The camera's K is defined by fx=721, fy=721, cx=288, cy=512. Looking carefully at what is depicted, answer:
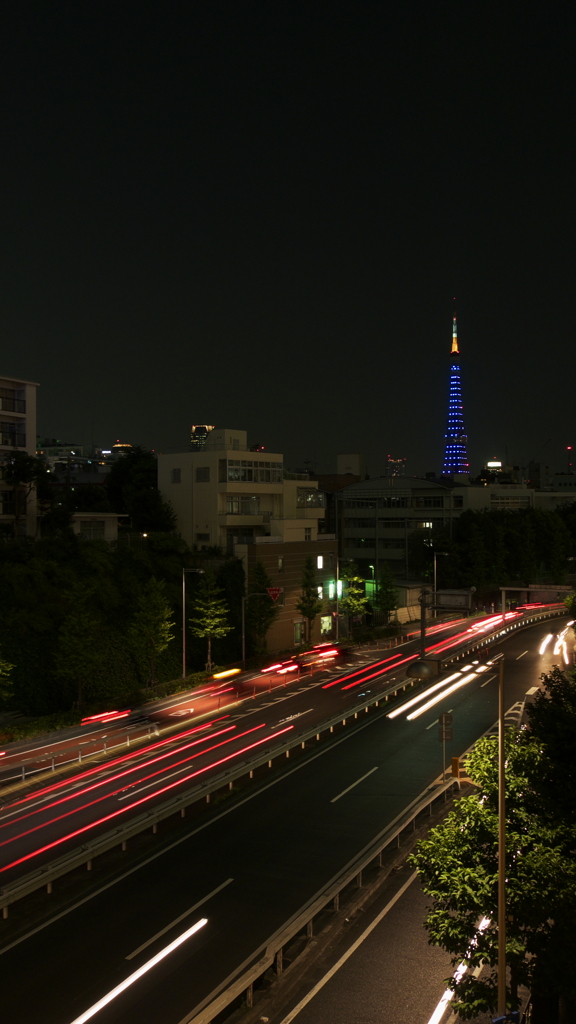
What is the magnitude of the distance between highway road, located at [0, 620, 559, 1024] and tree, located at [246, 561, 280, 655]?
19420mm

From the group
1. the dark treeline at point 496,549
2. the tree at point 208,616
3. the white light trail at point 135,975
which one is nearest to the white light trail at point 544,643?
the dark treeline at point 496,549

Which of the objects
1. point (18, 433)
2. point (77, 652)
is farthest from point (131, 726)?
point (18, 433)

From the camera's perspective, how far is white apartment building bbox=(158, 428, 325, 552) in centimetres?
4941

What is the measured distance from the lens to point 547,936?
10727mm

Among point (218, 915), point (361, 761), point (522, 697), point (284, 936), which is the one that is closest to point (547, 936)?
point (284, 936)

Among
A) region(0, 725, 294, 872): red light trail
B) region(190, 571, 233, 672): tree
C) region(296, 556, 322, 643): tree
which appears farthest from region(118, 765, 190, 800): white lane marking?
region(296, 556, 322, 643): tree

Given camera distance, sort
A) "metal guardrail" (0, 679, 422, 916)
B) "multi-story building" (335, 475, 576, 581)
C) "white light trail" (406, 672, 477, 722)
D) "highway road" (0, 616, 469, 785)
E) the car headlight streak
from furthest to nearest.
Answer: "multi-story building" (335, 475, 576, 581), the car headlight streak, "white light trail" (406, 672, 477, 722), "highway road" (0, 616, 469, 785), "metal guardrail" (0, 679, 422, 916)

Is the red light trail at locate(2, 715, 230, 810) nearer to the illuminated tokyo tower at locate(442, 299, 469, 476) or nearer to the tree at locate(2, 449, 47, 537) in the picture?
the tree at locate(2, 449, 47, 537)

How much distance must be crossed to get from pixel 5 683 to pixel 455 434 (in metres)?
154

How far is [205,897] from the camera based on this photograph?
48.6ft

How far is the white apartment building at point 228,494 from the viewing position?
49.4 metres

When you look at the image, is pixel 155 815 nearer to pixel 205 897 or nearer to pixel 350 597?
pixel 205 897

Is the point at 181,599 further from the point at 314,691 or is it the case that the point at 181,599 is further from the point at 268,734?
the point at 268,734

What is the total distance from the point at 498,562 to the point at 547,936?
64.6m
